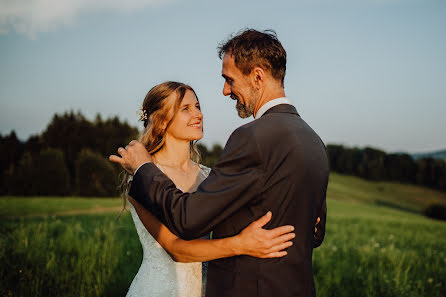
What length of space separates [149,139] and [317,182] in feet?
7.15

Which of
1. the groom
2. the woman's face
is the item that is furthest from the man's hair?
the woman's face

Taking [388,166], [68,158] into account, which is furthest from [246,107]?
[388,166]

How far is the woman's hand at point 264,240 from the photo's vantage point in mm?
2008

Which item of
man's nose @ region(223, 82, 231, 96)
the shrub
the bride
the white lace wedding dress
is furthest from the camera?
the shrub

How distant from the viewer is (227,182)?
6.40 feet

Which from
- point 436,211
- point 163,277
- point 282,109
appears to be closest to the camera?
point 282,109

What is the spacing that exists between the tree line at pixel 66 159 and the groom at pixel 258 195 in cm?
3470

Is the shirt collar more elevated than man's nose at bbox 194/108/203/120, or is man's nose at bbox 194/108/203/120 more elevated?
man's nose at bbox 194/108/203/120

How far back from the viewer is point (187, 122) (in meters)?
3.65

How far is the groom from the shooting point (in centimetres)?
196

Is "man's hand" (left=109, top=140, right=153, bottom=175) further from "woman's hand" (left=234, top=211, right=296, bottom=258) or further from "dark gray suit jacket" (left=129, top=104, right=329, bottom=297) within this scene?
"woman's hand" (left=234, top=211, right=296, bottom=258)

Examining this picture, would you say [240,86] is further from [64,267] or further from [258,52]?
[64,267]

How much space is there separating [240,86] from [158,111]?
1.46m

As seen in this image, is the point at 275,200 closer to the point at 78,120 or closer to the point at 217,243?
the point at 217,243
